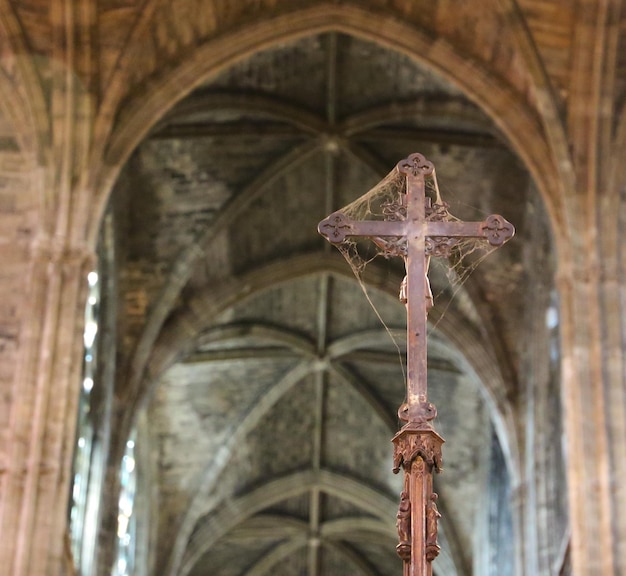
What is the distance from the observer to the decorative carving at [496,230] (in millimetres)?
10328

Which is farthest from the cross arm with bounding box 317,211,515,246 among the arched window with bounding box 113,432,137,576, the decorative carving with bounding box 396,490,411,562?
the arched window with bounding box 113,432,137,576

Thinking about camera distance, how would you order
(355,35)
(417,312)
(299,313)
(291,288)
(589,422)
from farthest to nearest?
1. (299,313)
2. (291,288)
3. (355,35)
4. (589,422)
5. (417,312)

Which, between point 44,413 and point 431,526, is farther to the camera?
point 44,413

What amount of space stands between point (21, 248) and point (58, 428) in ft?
8.51

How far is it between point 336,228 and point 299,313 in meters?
18.5

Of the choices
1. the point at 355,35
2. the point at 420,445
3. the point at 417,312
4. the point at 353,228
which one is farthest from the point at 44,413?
the point at 420,445

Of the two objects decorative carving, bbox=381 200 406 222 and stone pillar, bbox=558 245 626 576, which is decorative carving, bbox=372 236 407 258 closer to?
decorative carving, bbox=381 200 406 222

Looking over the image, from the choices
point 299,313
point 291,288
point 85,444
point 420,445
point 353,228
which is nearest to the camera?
point 420,445

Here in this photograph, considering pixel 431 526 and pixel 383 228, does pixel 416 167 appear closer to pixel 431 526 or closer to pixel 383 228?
pixel 383 228

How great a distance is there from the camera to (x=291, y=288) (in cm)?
2816

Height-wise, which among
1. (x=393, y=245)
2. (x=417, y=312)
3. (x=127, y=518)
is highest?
(x=127, y=518)

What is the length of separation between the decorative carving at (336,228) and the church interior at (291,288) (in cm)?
334

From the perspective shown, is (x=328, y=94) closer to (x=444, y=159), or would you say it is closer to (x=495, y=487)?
(x=444, y=159)

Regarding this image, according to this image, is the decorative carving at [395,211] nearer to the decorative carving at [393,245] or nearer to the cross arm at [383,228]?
the cross arm at [383,228]
